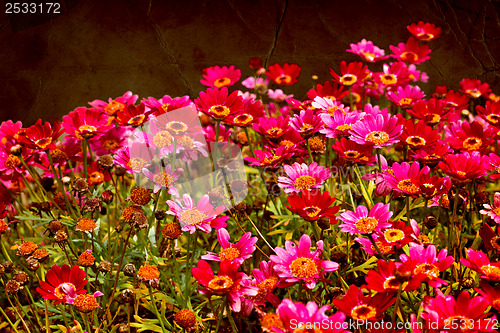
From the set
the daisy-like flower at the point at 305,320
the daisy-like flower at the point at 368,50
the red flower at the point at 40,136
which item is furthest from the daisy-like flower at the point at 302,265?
the daisy-like flower at the point at 368,50

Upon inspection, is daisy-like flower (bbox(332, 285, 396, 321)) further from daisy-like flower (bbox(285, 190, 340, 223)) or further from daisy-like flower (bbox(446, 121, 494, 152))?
daisy-like flower (bbox(446, 121, 494, 152))

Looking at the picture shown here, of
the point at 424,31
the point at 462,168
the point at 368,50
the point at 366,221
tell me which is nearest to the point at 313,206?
the point at 366,221

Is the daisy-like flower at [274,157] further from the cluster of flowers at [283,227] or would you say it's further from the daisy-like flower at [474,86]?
the daisy-like flower at [474,86]

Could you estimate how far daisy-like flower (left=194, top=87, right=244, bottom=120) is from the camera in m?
1.12

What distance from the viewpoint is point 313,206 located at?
36.1 inches

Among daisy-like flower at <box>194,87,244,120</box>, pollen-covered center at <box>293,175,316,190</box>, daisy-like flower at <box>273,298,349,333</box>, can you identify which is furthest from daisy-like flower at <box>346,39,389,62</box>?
daisy-like flower at <box>273,298,349,333</box>

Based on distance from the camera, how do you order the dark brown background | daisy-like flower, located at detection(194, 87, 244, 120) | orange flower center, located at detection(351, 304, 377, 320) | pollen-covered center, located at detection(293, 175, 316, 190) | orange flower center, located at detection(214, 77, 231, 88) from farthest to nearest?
the dark brown background, orange flower center, located at detection(214, 77, 231, 88), daisy-like flower, located at detection(194, 87, 244, 120), pollen-covered center, located at detection(293, 175, 316, 190), orange flower center, located at detection(351, 304, 377, 320)

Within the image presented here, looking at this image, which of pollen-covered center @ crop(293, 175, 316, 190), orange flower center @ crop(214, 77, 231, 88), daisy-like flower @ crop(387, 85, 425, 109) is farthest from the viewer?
orange flower center @ crop(214, 77, 231, 88)

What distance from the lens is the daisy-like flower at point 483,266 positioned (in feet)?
2.65

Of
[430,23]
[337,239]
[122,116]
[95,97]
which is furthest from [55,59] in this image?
[430,23]

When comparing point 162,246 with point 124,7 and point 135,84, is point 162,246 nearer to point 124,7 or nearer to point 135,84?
point 135,84

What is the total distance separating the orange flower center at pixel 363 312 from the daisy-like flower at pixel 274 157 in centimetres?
38

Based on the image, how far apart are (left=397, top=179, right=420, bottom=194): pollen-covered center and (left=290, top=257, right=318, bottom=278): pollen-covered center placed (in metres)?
0.25

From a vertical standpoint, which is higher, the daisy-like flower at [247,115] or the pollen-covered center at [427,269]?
the daisy-like flower at [247,115]
